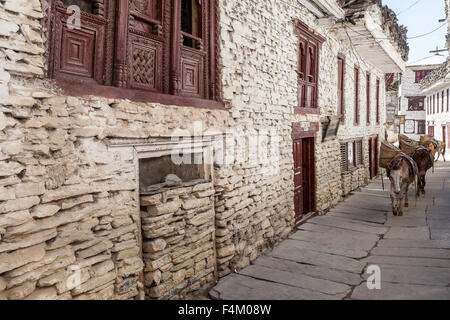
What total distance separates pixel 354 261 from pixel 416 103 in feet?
127

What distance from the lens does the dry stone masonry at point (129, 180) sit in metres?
2.87

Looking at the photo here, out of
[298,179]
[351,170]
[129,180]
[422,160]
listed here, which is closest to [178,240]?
[129,180]

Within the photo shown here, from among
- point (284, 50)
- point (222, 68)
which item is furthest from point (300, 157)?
point (222, 68)

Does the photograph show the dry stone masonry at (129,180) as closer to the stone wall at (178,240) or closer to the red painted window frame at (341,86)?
the stone wall at (178,240)

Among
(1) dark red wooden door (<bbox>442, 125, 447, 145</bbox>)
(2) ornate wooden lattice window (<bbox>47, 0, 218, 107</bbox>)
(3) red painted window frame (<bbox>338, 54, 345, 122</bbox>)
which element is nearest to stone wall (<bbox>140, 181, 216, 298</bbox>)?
(2) ornate wooden lattice window (<bbox>47, 0, 218, 107</bbox>)

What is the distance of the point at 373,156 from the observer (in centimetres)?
1644

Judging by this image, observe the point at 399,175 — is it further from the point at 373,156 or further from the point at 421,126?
the point at 421,126

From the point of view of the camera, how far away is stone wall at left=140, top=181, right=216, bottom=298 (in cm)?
420

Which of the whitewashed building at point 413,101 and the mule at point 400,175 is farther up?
the whitewashed building at point 413,101

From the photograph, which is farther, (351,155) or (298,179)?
(351,155)

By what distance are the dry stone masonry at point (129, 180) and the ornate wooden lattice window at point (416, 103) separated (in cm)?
3681

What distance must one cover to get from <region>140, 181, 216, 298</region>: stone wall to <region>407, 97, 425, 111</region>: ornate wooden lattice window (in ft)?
131

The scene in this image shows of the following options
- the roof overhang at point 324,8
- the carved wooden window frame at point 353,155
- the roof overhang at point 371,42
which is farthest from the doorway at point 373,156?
the roof overhang at point 324,8
